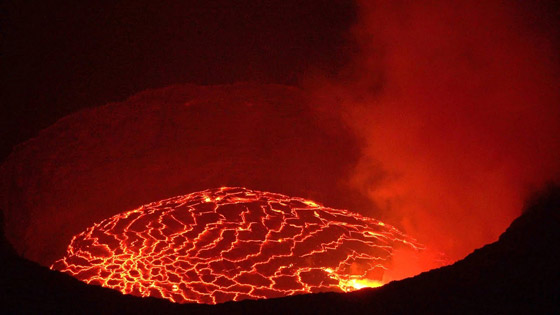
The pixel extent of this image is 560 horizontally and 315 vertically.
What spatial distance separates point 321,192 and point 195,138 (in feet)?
3.72

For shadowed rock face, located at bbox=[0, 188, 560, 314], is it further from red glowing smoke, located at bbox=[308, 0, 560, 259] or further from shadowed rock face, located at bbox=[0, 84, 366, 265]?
shadowed rock face, located at bbox=[0, 84, 366, 265]

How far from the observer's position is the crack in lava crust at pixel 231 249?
11.5 feet

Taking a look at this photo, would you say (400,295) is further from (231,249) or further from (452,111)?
(452,111)

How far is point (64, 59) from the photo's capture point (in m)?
3.89

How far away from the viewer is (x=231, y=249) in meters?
3.88

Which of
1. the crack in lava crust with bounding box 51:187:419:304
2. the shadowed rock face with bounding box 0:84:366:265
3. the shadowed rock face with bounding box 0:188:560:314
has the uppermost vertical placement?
the shadowed rock face with bounding box 0:84:366:265

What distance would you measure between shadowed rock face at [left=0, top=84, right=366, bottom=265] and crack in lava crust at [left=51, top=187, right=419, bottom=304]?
0.48 feet

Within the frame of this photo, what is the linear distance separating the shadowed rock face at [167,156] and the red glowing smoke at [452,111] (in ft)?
0.98

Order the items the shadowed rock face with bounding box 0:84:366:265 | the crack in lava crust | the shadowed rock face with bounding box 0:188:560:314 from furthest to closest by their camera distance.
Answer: the shadowed rock face with bounding box 0:84:366:265 → the crack in lava crust → the shadowed rock face with bounding box 0:188:560:314

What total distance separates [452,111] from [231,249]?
182 cm

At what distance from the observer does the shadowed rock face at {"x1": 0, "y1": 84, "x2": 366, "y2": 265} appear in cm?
373

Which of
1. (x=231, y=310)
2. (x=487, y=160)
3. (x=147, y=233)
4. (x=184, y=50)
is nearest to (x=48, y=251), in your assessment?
(x=147, y=233)

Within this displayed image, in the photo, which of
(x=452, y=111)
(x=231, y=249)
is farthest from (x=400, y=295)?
(x=452, y=111)

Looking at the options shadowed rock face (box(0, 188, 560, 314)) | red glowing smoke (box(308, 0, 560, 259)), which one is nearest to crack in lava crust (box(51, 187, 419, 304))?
red glowing smoke (box(308, 0, 560, 259))
